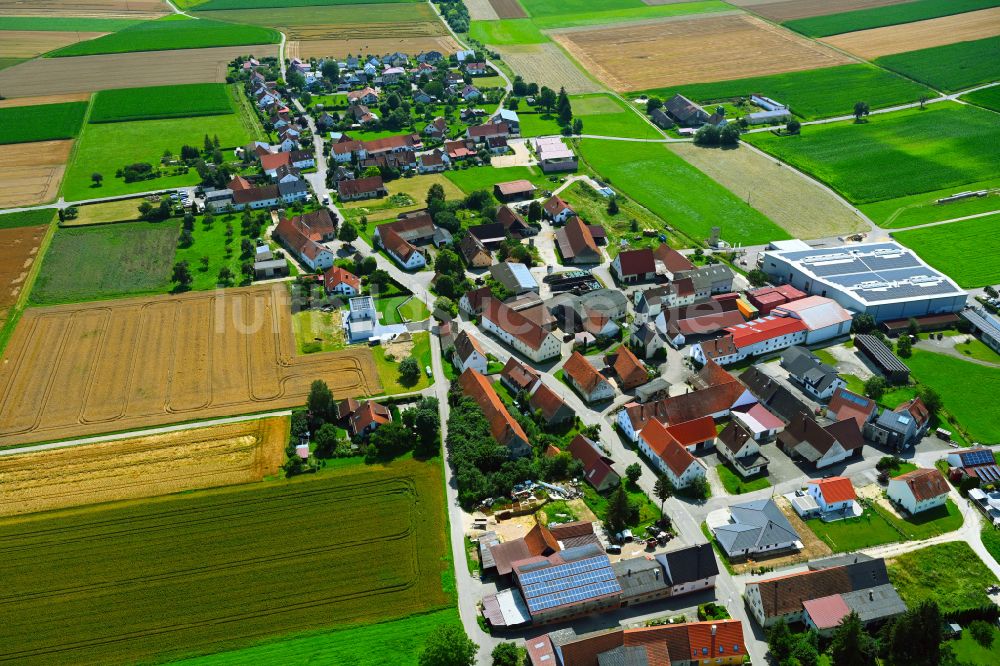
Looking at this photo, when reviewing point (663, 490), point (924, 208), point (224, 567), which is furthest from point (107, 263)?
point (924, 208)

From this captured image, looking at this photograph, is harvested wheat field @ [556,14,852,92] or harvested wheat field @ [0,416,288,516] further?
harvested wheat field @ [556,14,852,92]

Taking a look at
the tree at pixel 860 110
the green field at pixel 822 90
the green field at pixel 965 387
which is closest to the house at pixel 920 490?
the green field at pixel 965 387

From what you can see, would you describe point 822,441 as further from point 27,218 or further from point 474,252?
point 27,218

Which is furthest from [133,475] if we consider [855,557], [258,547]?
[855,557]

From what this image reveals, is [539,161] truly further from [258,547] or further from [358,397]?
[258,547]

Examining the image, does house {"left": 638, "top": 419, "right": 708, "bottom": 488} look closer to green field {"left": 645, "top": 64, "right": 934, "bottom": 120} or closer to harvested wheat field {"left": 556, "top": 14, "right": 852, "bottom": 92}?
green field {"left": 645, "top": 64, "right": 934, "bottom": 120}

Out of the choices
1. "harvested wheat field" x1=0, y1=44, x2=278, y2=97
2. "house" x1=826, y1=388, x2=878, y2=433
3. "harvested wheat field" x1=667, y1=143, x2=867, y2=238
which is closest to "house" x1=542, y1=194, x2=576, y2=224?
"harvested wheat field" x1=667, y1=143, x2=867, y2=238
